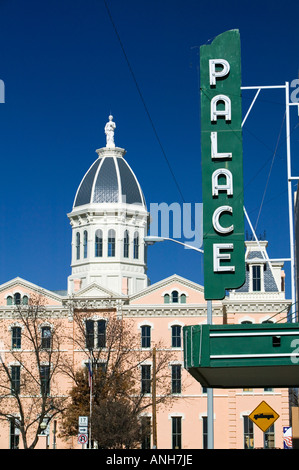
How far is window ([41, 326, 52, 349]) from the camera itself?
216ft

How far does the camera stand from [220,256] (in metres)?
24.5

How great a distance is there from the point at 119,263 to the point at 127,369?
14.6 meters

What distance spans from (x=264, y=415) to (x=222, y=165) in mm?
7737

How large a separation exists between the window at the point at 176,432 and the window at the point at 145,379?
303 cm

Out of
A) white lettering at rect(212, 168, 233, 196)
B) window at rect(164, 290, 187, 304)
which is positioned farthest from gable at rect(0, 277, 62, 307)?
white lettering at rect(212, 168, 233, 196)

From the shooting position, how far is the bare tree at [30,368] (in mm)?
62875

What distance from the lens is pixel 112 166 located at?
Answer: 8119cm

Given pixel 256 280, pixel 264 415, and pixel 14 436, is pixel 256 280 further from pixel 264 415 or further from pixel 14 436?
pixel 264 415

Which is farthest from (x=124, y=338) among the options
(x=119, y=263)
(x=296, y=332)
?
(x=296, y=332)

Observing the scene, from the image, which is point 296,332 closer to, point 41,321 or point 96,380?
point 96,380

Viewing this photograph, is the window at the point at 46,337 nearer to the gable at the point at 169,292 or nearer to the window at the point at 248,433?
the gable at the point at 169,292

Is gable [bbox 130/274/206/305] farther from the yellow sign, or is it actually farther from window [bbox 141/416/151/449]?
the yellow sign

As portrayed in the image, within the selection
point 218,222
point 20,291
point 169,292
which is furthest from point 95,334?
point 218,222

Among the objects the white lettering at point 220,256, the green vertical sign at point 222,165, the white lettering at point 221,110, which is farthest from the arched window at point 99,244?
the white lettering at point 220,256
